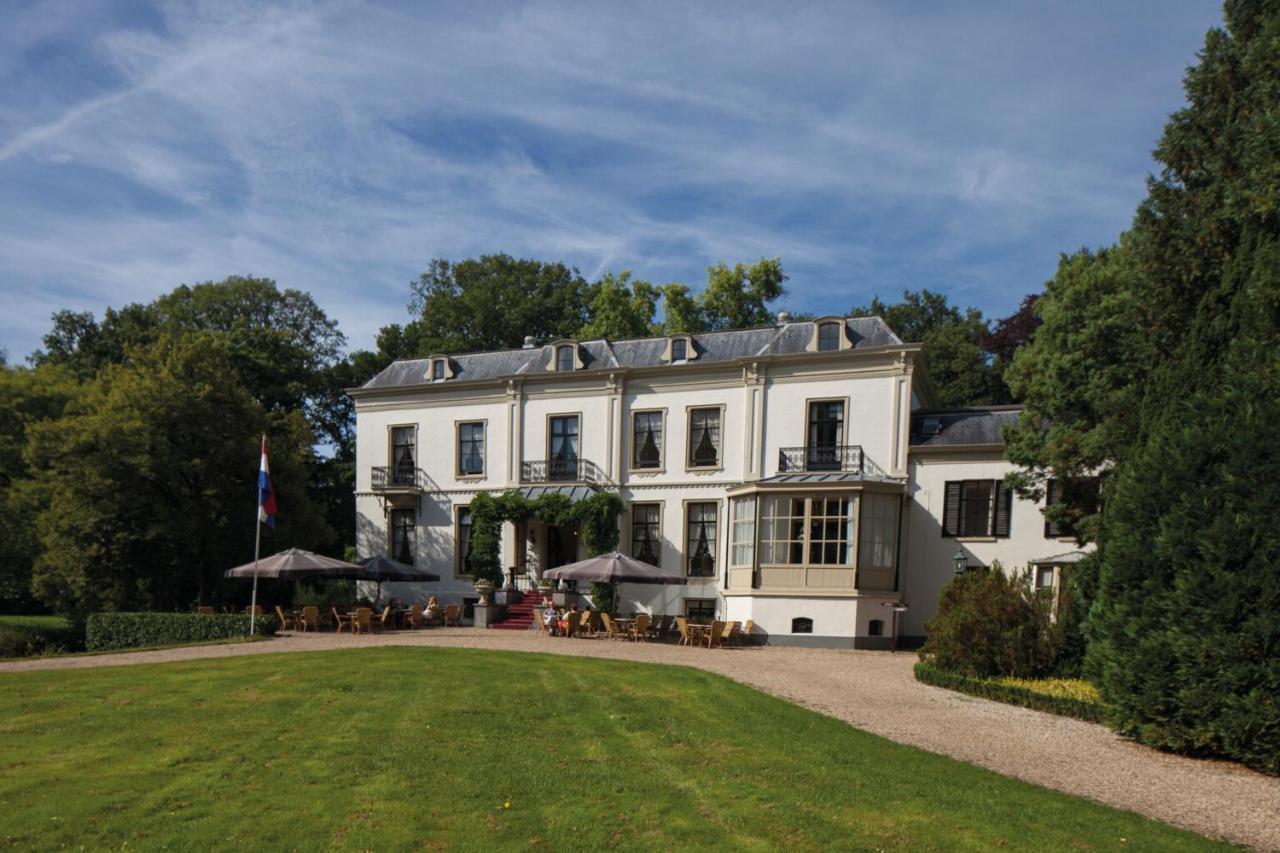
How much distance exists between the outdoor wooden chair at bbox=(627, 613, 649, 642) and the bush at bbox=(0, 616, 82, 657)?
1424cm

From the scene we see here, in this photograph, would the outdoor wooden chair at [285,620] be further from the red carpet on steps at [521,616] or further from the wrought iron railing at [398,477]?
the wrought iron railing at [398,477]

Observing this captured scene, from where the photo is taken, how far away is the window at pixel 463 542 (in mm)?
29734

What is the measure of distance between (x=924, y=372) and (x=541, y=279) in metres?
25.9

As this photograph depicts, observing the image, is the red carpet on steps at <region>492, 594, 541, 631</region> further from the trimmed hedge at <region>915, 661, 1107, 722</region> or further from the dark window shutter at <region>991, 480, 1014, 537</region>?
the dark window shutter at <region>991, 480, 1014, 537</region>

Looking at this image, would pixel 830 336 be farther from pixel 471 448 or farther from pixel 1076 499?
pixel 471 448

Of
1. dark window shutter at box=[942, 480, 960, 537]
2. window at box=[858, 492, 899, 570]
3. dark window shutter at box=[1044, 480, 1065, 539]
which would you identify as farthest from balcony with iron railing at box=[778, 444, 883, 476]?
dark window shutter at box=[1044, 480, 1065, 539]

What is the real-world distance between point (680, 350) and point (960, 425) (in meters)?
8.69

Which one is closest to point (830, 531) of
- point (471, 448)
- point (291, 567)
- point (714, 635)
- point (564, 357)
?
point (714, 635)

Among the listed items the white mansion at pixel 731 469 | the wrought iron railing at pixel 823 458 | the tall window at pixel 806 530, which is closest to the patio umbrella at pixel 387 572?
the white mansion at pixel 731 469

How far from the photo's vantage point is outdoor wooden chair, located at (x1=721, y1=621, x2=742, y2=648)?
2183 centimetres

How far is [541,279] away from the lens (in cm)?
4781

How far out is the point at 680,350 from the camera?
28203 mm

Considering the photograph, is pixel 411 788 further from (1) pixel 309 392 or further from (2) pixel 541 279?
(2) pixel 541 279

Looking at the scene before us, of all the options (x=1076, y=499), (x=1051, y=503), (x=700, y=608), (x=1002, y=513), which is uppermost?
(x=1076, y=499)
